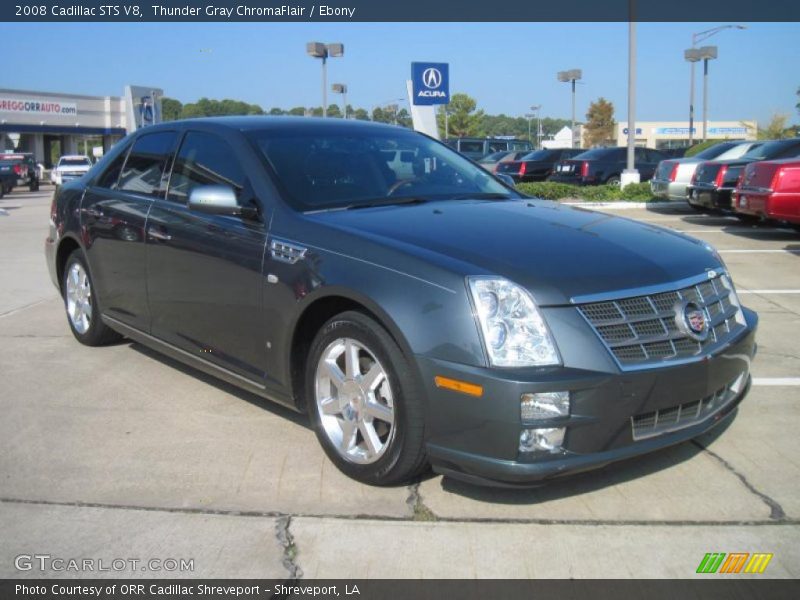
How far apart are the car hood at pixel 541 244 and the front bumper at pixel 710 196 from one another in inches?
426

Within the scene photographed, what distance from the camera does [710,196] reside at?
1446 centimetres

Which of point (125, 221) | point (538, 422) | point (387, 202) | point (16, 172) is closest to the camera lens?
point (538, 422)

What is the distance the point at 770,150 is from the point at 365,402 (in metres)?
13.0

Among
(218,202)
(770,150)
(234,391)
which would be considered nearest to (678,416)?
(218,202)

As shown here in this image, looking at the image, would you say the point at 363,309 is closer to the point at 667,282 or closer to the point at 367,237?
the point at 367,237

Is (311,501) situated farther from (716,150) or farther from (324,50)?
(324,50)

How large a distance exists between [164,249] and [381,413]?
1.97 m

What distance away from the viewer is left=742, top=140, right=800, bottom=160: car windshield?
14.3m

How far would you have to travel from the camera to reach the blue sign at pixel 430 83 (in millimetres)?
15086

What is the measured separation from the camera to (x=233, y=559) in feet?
10.2

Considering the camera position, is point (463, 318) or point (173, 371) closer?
point (463, 318)

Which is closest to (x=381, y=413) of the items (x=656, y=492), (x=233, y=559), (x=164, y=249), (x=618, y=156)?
(x=233, y=559)

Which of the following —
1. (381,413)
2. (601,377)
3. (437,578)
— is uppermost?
(601,377)

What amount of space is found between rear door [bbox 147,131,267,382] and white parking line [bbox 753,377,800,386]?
10.3 ft
